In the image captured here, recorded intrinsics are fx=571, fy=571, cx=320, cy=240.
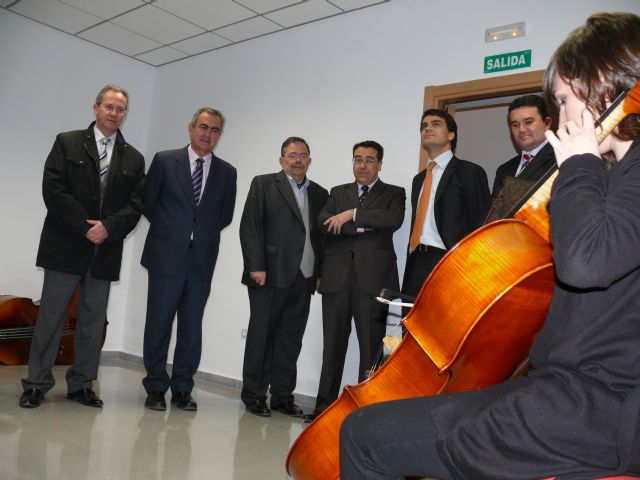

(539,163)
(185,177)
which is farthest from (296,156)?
(539,163)

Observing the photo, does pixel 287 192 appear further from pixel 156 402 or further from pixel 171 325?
pixel 156 402

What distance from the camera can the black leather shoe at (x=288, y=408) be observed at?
3836 millimetres

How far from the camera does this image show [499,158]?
183 inches

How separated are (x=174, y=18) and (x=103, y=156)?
2024mm

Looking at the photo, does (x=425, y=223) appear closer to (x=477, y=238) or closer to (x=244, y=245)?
(x=244, y=245)

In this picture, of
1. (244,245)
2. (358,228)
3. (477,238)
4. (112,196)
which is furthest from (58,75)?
(477,238)

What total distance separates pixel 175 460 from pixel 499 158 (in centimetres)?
339

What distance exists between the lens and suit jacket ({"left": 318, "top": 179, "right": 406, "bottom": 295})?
142 inches

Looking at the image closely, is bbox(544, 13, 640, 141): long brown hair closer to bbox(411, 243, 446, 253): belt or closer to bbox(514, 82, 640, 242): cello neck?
bbox(514, 82, 640, 242): cello neck

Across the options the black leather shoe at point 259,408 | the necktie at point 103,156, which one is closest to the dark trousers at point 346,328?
the black leather shoe at point 259,408

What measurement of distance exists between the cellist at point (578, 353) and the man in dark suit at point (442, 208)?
2271mm

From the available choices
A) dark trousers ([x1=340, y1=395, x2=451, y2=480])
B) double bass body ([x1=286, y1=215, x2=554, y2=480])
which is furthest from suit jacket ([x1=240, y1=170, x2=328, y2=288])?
dark trousers ([x1=340, y1=395, x2=451, y2=480])

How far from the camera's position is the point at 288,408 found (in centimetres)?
386

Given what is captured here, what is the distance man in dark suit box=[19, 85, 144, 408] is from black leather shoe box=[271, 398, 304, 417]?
1157 mm
